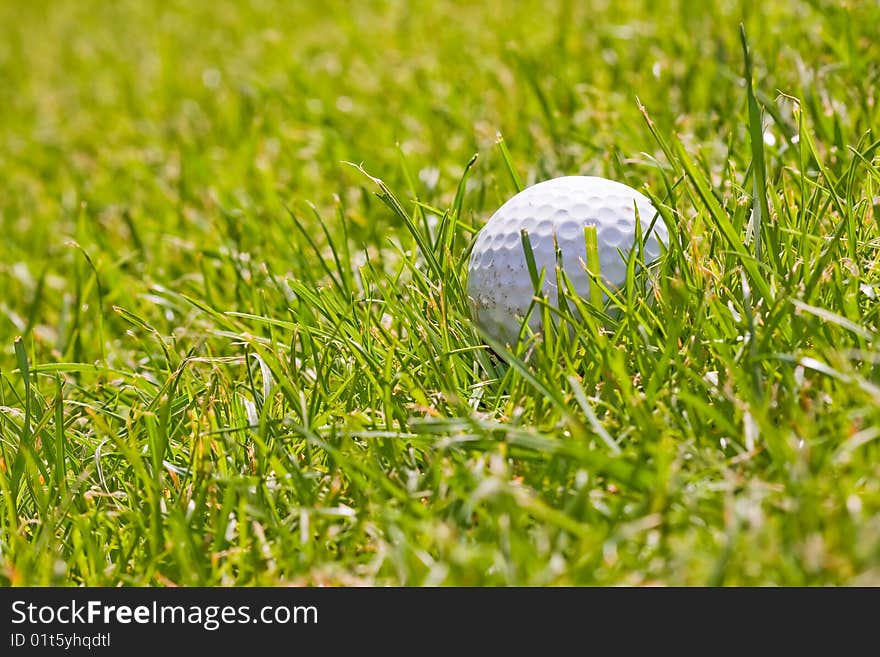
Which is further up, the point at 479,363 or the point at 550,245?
the point at 550,245

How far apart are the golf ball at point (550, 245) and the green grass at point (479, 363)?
62 mm

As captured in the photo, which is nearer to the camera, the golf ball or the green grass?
the green grass

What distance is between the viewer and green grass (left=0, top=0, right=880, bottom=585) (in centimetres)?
151

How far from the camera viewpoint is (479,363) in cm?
207

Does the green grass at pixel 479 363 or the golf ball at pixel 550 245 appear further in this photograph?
the golf ball at pixel 550 245

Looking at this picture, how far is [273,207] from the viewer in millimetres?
3348

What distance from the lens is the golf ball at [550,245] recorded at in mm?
2078

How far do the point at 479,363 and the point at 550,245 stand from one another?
0.30 m

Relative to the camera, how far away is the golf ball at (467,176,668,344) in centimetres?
208

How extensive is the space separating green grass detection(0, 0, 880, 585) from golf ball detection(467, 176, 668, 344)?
62 mm

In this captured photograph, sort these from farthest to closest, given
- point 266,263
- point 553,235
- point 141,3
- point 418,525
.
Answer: point 141,3 → point 266,263 → point 553,235 → point 418,525
